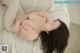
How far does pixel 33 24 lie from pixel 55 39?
0.51 ft

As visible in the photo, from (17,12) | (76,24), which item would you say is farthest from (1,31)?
(76,24)

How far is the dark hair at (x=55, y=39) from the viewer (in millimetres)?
1094

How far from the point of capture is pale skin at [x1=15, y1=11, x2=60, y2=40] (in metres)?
1.09

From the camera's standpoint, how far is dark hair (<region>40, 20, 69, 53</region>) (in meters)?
1.09

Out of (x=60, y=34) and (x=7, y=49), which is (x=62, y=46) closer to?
(x=60, y=34)

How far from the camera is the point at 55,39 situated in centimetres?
110

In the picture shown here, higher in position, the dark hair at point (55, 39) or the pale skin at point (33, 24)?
the pale skin at point (33, 24)

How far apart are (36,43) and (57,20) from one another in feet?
0.63

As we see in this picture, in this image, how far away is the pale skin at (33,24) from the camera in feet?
3.57

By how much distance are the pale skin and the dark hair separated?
3cm

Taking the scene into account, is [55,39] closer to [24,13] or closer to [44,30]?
[44,30]

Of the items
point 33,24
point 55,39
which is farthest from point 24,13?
point 55,39

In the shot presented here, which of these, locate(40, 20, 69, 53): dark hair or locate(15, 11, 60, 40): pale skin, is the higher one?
locate(15, 11, 60, 40): pale skin

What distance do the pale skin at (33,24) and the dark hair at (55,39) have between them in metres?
0.03
